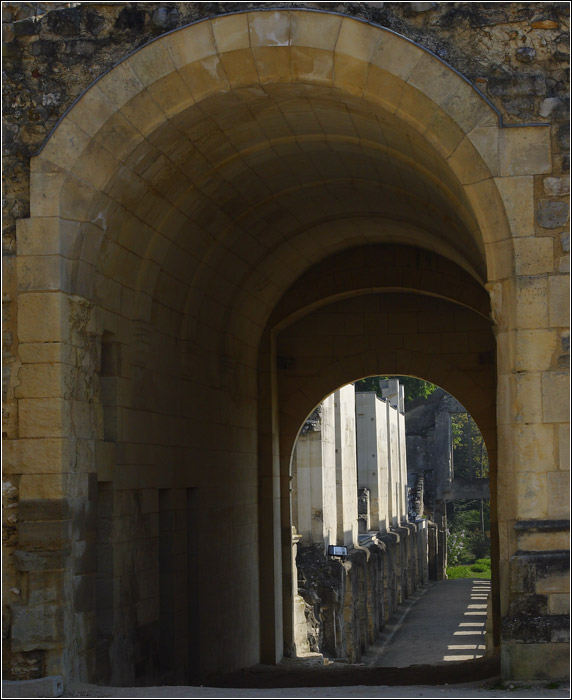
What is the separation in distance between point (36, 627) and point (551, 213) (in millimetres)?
4076

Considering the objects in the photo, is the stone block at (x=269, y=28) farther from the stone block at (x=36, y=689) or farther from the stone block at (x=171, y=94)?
the stone block at (x=36, y=689)

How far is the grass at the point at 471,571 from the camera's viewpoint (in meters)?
39.1

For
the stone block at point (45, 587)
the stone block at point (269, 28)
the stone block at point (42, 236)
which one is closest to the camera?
the stone block at point (45, 587)

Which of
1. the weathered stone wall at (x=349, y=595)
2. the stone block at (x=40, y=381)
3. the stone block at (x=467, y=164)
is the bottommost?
the weathered stone wall at (x=349, y=595)

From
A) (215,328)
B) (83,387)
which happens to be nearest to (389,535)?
(215,328)

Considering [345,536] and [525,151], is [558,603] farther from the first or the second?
[345,536]

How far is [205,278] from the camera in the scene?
32.6 ft

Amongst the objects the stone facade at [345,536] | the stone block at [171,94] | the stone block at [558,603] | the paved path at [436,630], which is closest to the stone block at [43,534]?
the stone block at [171,94]

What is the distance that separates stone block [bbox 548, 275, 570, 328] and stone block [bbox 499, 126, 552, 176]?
687mm

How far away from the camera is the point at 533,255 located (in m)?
6.45

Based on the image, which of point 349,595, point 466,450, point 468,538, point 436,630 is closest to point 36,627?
point 349,595

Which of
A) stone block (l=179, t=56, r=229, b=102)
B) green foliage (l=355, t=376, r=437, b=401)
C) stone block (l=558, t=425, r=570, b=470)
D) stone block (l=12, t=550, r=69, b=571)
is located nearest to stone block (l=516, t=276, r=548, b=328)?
stone block (l=558, t=425, r=570, b=470)

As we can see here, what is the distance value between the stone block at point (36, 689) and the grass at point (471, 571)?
33744 millimetres

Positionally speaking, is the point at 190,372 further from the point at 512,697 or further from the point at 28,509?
the point at 512,697
